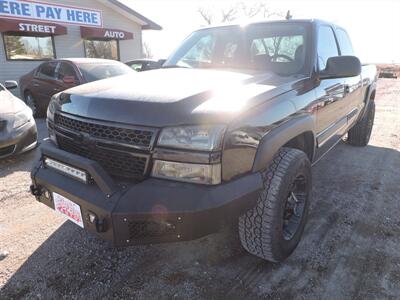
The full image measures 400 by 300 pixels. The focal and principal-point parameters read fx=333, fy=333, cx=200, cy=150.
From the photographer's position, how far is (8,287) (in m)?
2.27

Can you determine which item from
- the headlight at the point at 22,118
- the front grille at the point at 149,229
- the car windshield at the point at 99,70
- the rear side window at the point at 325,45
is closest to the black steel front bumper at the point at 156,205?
the front grille at the point at 149,229

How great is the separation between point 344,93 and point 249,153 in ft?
7.46

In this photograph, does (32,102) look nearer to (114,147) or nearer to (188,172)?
(114,147)

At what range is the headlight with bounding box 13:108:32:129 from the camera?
15.6 ft

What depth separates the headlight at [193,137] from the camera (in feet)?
5.92

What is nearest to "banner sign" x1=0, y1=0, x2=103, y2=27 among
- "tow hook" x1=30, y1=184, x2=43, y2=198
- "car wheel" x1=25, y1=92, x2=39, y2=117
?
"car wheel" x1=25, y1=92, x2=39, y2=117

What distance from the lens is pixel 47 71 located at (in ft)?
27.0

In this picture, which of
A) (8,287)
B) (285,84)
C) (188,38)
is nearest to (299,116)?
(285,84)

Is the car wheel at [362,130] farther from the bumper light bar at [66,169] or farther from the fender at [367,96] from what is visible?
the bumper light bar at [66,169]

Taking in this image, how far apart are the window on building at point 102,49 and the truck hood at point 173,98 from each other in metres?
13.3

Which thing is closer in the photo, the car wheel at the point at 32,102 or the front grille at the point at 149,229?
the front grille at the point at 149,229

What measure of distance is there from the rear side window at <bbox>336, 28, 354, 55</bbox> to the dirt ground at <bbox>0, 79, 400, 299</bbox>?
5.97ft

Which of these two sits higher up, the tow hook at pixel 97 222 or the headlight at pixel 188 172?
the headlight at pixel 188 172

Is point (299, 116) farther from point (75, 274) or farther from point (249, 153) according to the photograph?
point (75, 274)
